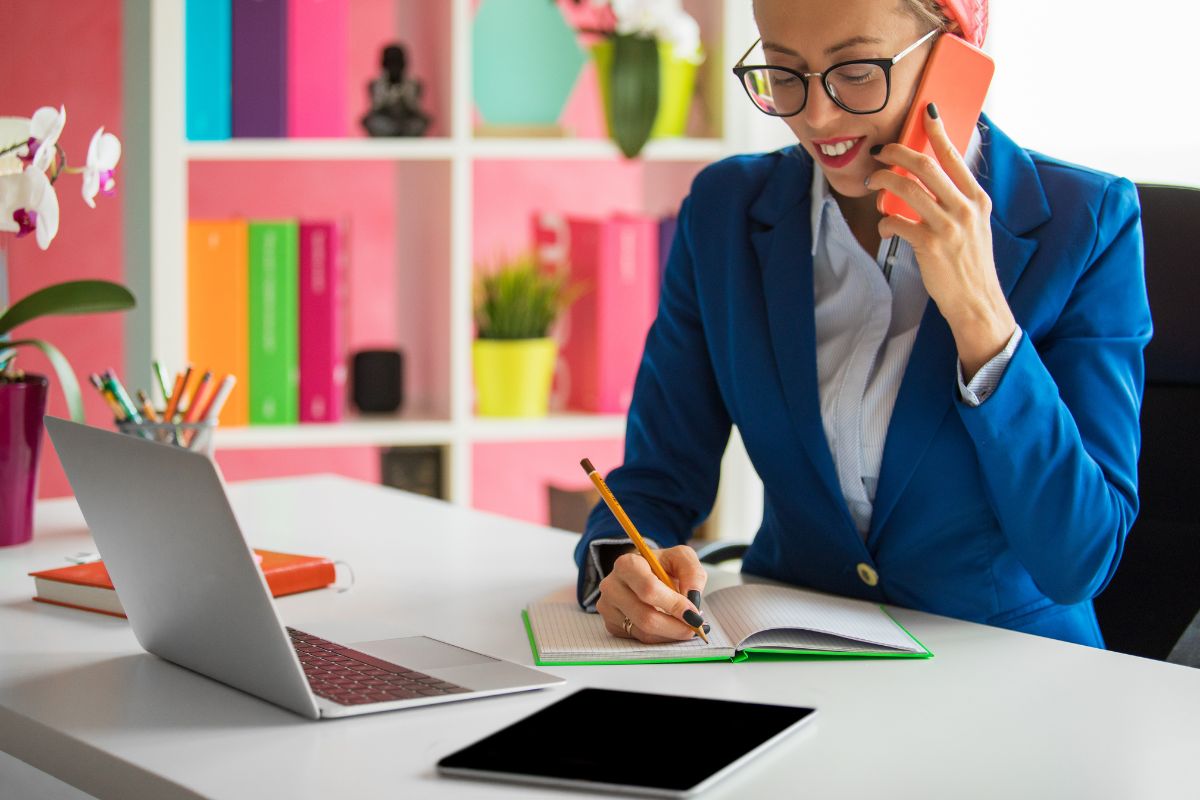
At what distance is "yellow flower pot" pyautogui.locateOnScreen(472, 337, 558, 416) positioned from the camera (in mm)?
2616

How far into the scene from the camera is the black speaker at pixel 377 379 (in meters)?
2.68

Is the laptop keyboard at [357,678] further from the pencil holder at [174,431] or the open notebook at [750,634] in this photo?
the pencil holder at [174,431]

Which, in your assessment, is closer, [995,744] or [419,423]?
[995,744]

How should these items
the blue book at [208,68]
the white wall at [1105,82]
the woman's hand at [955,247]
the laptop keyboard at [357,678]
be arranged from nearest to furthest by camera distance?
the laptop keyboard at [357,678], the woman's hand at [955,247], the white wall at [1105,82], the blue book at [208,68]

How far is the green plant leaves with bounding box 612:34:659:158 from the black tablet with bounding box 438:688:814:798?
1.77 meters

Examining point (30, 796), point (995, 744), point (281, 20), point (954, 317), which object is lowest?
point (30, 796)

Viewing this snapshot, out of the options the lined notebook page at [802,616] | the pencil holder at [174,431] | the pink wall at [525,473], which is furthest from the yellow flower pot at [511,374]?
the lined notebook page at [802,616]

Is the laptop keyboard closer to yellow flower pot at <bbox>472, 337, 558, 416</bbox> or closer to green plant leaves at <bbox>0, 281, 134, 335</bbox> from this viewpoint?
green plant leaves at <bbox>0, 281, 134, 335</bbox>

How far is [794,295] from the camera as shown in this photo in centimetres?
145

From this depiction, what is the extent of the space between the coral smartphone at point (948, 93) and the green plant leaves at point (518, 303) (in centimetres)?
132

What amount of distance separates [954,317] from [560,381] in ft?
5.32

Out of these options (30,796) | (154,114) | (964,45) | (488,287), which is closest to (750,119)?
(488,287)

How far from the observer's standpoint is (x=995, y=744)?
91cm

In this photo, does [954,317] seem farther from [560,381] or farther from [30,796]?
[560,381]
